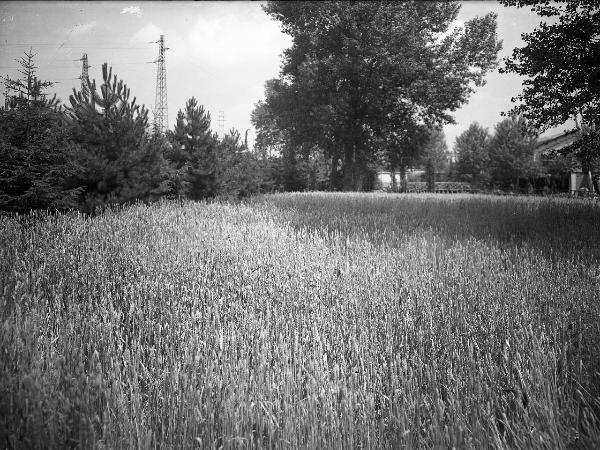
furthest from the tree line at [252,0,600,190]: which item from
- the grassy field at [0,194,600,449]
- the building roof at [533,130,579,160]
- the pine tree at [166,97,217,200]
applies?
the building roof at [533,130,579,160]

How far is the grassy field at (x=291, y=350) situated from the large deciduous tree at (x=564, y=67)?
19.6 feet

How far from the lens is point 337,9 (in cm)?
2511

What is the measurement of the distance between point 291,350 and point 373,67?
85.9 ft

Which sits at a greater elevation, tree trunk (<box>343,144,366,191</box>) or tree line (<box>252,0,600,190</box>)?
tree line (<box>252,0,600,190</box>)

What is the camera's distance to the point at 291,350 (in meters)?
2.44

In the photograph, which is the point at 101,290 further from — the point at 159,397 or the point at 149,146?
the point at 149,146

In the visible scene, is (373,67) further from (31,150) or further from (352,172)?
(31,150)

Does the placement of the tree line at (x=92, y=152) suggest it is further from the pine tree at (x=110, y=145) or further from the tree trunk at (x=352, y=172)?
the tree trunk at (x=352, y=172)

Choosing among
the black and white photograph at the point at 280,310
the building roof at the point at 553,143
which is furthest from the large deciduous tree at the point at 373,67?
the building roof at the point at 553,143

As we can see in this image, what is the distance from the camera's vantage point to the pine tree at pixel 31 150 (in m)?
7.88

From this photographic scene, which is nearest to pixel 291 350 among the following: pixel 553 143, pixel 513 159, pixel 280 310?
pixel 280 310

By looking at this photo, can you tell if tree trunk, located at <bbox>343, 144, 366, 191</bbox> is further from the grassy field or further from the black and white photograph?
the grassy field

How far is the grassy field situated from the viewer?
1.65 m

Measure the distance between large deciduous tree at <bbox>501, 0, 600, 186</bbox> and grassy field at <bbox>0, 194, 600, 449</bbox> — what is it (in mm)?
5983
